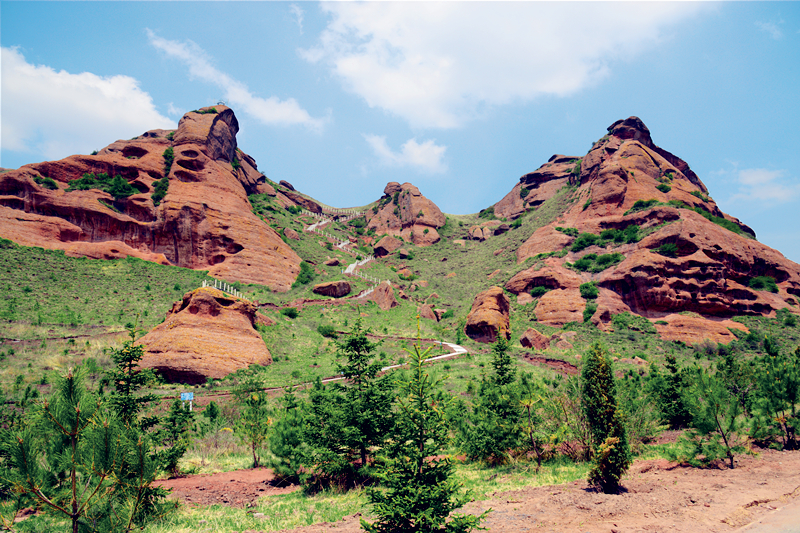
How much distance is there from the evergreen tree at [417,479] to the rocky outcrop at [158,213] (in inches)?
1682

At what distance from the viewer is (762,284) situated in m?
42.6

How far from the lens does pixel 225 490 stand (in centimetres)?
1001

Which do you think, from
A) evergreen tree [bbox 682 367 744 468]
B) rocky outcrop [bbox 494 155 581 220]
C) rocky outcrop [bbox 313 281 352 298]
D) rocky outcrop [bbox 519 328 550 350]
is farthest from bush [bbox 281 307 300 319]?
rocky outcrop [bbox 494 155 581 220]

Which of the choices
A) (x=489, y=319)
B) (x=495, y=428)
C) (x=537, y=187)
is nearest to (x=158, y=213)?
(x=489, y=319)

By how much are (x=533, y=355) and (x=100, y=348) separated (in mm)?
31673

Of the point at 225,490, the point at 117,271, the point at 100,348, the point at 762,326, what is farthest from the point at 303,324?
the point at 762,326

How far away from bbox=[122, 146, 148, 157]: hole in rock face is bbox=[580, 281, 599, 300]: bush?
6067 cm

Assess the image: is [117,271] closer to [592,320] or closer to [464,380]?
[464,380]

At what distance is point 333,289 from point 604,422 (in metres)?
38.8

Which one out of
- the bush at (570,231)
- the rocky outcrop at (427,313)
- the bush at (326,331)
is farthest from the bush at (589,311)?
the bush at (326,331)

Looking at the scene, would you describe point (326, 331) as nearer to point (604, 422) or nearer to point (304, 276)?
point (304, 276)

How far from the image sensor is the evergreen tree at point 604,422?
28.1ft

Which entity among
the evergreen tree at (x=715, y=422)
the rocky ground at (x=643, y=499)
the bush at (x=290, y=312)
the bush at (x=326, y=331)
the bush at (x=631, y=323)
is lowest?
the rocky ground at (x=643, y=499)

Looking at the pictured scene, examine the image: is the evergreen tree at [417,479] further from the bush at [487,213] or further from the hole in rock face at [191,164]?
the bush at [487,213]
